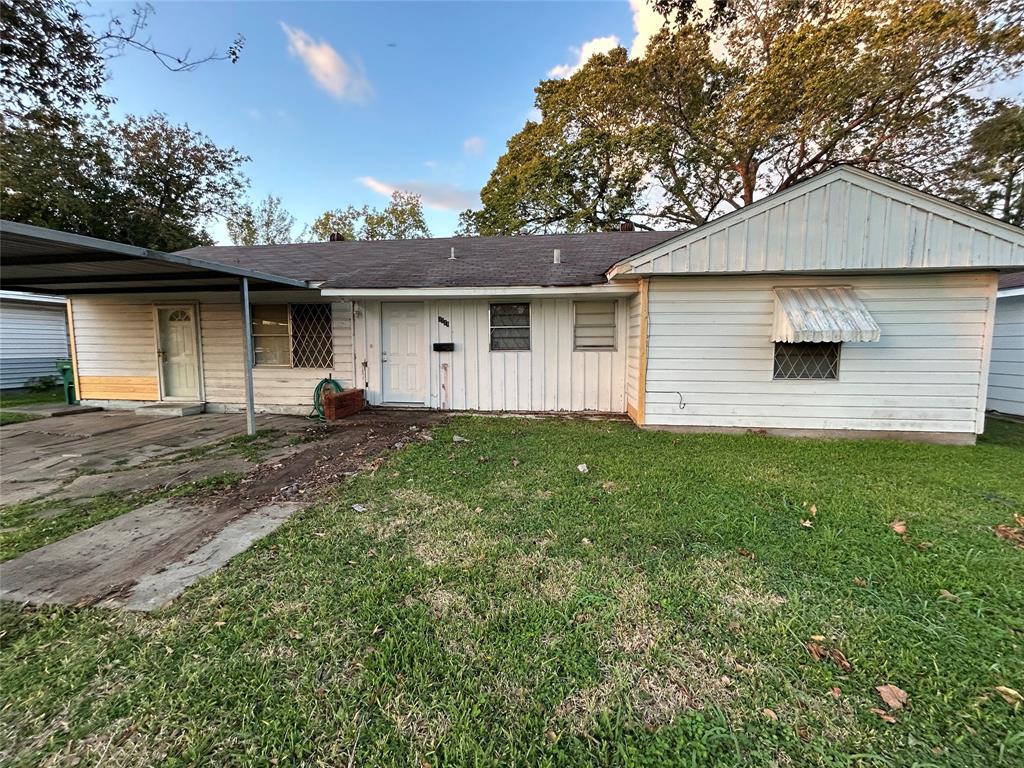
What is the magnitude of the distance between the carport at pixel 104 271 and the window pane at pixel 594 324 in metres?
4.77

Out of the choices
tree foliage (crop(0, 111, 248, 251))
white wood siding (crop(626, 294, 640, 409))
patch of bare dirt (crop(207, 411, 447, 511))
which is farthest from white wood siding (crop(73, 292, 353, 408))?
tree foliage (crop(0, 111, 248, 251))

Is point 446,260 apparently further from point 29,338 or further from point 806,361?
point 29,338

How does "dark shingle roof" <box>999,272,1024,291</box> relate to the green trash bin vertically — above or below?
above

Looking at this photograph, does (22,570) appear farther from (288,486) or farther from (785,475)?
(785,475)

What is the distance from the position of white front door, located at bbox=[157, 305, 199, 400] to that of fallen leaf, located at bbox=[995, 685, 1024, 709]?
10942 mm

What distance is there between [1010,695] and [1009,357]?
10.2 m

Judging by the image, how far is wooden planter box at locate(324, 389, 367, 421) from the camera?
7.21 m

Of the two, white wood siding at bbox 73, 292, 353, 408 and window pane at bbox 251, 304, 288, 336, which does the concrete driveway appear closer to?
white wood siding at bbox 73, 292, 353, 408

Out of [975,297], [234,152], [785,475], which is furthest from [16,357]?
[975,297]

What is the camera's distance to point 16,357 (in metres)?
12.0

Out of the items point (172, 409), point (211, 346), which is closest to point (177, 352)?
point (211, 346)

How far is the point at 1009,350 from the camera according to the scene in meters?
8.03

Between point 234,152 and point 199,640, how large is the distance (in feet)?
85.4

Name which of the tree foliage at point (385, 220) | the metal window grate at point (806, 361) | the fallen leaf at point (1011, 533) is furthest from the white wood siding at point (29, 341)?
the fallen leaf at point (1011, 533)
